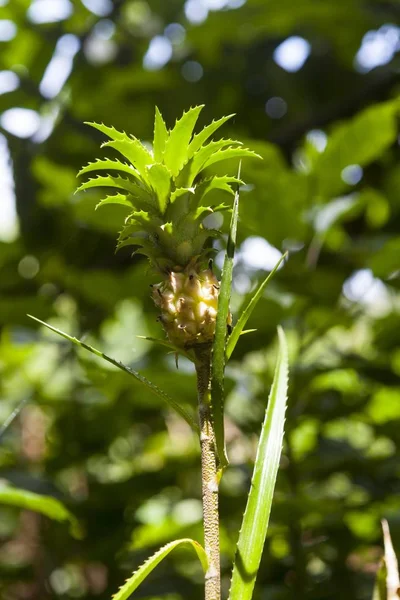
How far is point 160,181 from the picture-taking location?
0.36 meters

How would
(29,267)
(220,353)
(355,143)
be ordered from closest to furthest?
(220,353) < (355,143) < (29,267)

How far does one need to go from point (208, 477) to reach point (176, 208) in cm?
15

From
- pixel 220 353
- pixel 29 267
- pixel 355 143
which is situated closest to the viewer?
pixel 220 353

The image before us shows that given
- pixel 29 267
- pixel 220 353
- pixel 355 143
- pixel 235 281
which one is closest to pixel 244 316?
pixel 220 353

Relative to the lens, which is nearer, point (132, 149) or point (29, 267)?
point (132, 149)

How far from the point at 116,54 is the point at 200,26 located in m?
0.26

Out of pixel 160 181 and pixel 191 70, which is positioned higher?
pixel 191 70

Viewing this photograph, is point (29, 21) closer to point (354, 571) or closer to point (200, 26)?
point (200, 26)

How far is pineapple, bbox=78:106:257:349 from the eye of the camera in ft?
1.16

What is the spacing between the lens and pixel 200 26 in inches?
53.0

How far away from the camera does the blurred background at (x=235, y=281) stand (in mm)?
971

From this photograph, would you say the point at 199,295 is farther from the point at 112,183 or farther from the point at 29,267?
the point at 29,267

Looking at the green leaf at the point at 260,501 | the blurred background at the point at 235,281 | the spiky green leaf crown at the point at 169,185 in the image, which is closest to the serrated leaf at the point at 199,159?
the spiky green leaf crown at the point at 169,185

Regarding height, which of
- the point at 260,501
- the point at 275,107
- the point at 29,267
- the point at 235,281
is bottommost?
the point at 260,501
